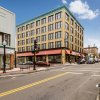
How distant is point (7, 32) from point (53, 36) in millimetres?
35799

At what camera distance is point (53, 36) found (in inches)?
2584

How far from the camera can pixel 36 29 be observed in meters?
73.7

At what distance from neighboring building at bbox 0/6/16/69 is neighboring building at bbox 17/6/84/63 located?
30.3m

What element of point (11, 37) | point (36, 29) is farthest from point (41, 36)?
point (11, 37)

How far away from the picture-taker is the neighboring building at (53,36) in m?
62.2

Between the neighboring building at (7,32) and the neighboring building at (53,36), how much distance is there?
30.3m

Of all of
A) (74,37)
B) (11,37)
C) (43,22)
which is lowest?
(11,37)

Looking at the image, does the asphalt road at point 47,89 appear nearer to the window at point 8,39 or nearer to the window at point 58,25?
the window at point 8,39

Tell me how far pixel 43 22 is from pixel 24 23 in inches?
523

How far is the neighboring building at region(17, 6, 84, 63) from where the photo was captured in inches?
2448

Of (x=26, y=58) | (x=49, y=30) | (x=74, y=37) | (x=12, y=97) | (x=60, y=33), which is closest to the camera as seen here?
(x=12, y=97)

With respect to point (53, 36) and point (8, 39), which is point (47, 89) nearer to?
point (8, 39)

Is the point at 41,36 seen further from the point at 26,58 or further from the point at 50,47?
the point at 26,58

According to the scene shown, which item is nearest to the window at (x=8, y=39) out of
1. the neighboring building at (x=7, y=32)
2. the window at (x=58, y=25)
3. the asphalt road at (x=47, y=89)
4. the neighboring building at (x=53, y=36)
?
the neighboring building at (x=7, y=32)
